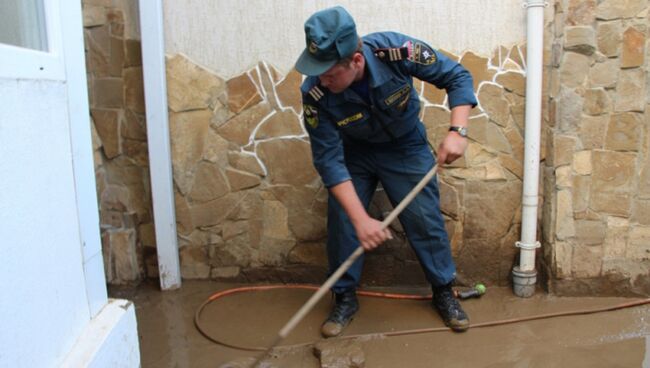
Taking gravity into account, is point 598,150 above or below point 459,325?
above

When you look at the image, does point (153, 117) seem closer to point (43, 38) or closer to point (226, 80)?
point (226, 80)

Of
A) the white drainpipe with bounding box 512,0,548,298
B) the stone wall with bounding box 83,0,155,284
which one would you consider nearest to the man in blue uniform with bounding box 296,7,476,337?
the white drainpipe with bounding box 512,0,548,298

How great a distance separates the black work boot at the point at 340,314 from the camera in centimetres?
275

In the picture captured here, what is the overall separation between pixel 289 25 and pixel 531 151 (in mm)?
1528

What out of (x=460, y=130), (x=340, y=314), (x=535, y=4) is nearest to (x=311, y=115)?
(x=460, y=130)

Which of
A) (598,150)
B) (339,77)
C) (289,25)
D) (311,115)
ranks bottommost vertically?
(598,150)

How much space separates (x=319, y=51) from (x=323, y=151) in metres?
0.50

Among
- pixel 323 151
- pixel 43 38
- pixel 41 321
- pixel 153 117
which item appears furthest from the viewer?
pixel 153 117

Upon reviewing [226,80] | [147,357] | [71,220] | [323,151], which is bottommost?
[147,357]

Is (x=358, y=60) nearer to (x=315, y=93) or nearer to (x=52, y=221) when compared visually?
(x=315, y=93)

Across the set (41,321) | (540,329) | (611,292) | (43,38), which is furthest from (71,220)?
(611,292)

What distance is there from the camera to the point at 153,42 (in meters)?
3.00

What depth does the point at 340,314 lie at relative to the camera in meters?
2.83

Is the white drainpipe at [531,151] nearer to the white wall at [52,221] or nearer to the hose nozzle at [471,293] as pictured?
the hose nozzle at [471,293]
